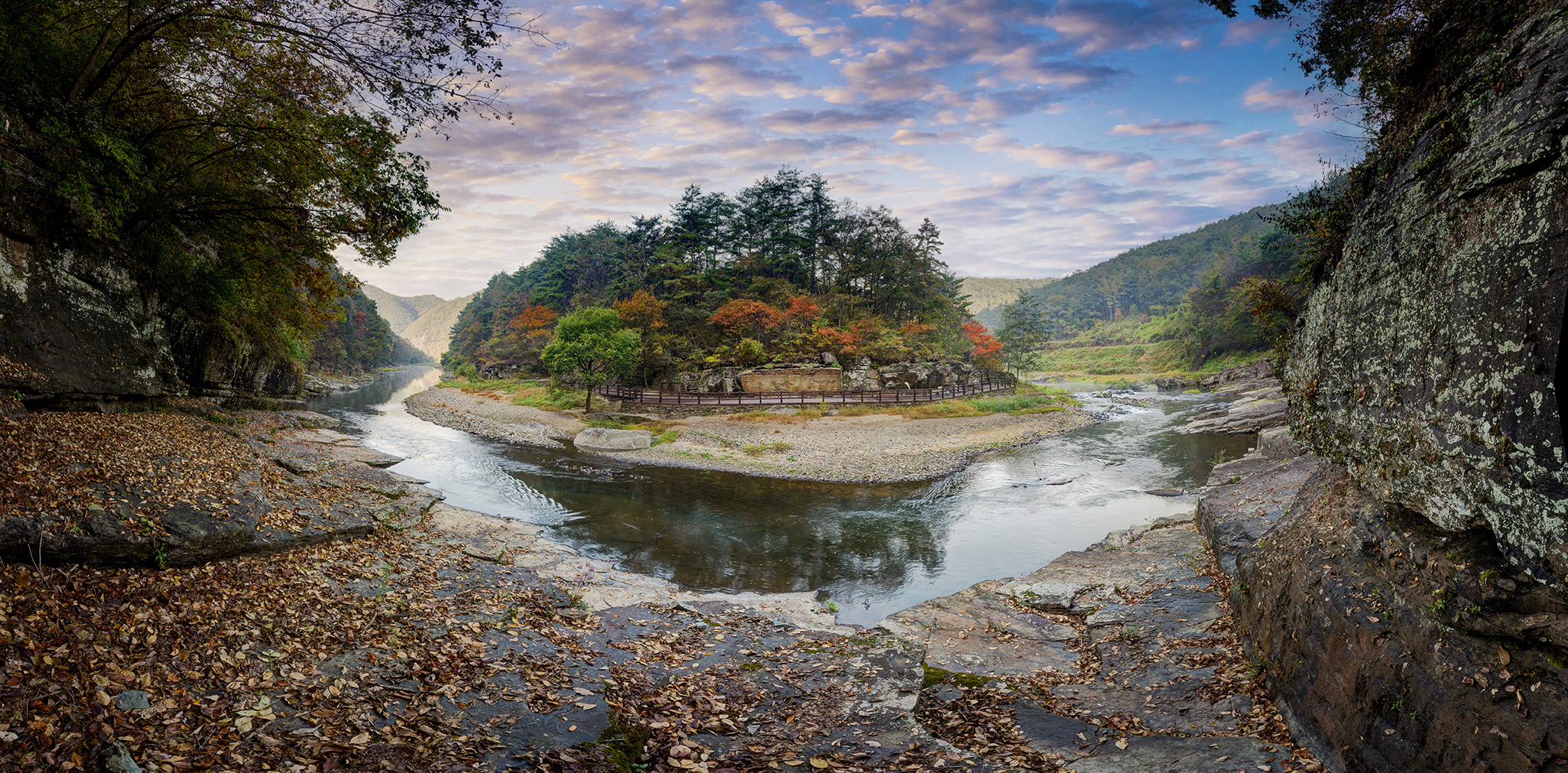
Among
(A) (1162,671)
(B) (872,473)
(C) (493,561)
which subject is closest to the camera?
(A) (1162,671)

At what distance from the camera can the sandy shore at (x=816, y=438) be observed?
21.0 meters

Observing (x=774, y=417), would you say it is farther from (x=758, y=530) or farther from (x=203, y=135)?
(x=203, y=135)

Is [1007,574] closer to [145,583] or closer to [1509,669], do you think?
[1509,669]

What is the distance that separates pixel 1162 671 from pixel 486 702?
6.48 m

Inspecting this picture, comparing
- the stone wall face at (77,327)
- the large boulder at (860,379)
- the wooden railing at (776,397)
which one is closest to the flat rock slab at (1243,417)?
the wooden railing at (776,397)

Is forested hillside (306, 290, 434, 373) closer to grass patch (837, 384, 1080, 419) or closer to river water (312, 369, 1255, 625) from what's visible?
river water (312, 369, 1255, 625)

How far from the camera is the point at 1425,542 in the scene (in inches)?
157

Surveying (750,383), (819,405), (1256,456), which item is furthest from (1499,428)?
(750,383)

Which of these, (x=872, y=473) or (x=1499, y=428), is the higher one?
(x=1499, y=428)

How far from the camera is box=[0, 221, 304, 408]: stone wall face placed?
8047mm

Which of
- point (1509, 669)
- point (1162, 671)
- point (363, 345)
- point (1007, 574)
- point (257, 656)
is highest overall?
point (363, 345)

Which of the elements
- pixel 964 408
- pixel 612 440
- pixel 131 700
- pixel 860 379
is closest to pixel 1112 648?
pixel 131 700

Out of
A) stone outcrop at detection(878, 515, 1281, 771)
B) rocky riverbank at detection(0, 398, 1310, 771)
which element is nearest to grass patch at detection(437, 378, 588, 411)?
rocky riverbank at detection(0, 398, 1310, 771)

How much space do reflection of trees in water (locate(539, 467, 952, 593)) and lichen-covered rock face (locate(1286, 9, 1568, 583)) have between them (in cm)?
781
